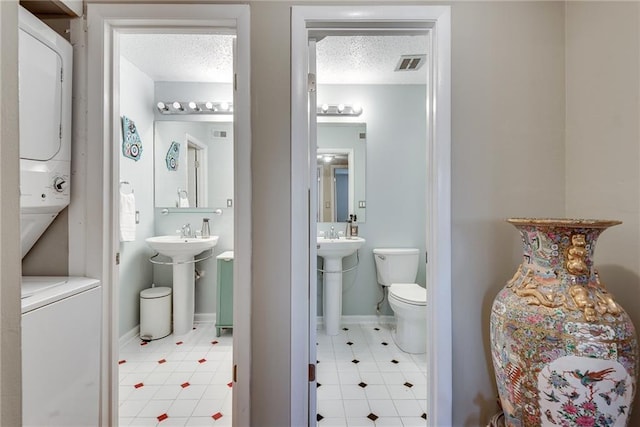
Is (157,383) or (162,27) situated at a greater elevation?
(162,27)

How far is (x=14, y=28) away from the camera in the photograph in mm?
481

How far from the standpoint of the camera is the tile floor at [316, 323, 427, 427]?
4.99 feet

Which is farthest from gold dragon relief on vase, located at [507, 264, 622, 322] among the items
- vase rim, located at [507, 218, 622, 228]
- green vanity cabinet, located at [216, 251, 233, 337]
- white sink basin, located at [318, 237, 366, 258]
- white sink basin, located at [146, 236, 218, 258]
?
white sink basin, located at [146, 236, 218, 258]

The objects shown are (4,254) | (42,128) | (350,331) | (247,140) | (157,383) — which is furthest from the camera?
(350,331)

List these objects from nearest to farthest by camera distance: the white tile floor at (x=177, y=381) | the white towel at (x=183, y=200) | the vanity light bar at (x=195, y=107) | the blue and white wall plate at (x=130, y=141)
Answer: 1. the white tile floor at (x=177, y=381)
2. the blue and white wall plate at (x=130, y=141)
3. the vanity light bar at (x=195, y=107)
4. the white towel at (x=183, y=200)

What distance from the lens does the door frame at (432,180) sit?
4.06ft

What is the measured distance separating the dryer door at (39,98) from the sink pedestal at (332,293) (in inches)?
73.8

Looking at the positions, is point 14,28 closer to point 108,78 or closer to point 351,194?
point 108,78

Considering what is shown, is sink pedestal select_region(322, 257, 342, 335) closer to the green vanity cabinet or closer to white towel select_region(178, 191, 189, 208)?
the green vanity cabinet

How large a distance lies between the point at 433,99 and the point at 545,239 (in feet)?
2.44

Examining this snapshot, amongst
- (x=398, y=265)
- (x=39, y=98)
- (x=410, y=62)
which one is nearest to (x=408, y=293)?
(x=398, y=265)

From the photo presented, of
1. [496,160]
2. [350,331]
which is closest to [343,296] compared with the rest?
[350,331]

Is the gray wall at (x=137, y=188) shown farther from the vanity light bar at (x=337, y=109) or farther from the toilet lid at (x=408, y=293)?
the toilet lid at (x=408, y=293)

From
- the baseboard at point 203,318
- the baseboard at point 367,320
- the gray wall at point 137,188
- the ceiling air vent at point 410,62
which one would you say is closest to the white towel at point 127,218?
the gray wall at point 137,188
